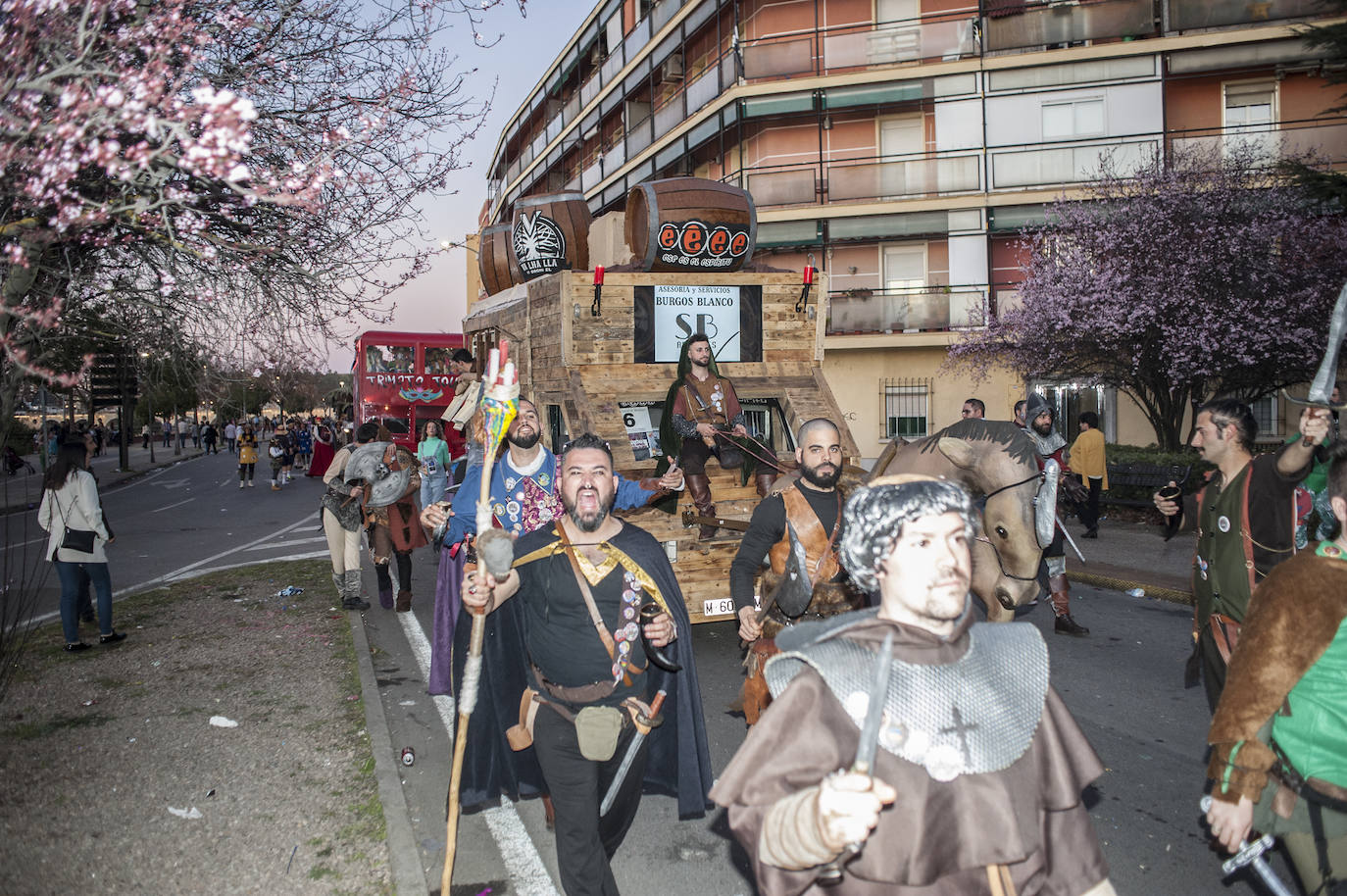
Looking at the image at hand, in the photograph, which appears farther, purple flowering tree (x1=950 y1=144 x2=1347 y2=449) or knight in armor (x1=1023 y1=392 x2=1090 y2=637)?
purple flowering tree (x1=950 y1=144 x2=1347 y2=449)

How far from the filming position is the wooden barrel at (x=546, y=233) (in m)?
10.5

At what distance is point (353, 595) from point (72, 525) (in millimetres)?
2836

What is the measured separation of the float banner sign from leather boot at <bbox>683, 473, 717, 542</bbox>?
1637 millimetres

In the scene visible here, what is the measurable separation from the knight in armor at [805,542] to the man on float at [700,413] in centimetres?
264

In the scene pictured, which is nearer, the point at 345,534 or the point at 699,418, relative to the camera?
the point at 699,418

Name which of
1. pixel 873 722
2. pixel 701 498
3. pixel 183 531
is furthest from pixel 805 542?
pixel 183 531

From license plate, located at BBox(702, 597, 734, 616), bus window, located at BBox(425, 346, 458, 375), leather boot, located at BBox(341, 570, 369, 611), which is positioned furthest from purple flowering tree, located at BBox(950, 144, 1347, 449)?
leather boot, located at BBox(341, 570, 369, 611)

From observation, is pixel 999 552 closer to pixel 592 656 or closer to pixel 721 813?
pixel 721 813

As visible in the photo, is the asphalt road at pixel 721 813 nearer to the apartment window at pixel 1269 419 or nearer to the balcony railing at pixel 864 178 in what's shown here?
the apartment window at pixel 1269 419

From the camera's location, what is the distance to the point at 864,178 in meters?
27.9

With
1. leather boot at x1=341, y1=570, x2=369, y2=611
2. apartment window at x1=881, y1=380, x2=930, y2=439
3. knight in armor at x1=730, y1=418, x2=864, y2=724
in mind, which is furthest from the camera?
apartment window at x1=881, y1=380, x2=930, y2=439

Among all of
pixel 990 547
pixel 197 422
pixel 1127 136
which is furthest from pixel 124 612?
pixel 197 422

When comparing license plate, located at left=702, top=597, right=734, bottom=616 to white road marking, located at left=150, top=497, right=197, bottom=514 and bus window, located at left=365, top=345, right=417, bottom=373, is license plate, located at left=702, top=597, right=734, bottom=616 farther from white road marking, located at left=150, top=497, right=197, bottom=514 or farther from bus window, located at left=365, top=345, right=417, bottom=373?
bus window, located at left=365, top=345, right=417, bottom=373

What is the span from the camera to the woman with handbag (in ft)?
26.8
